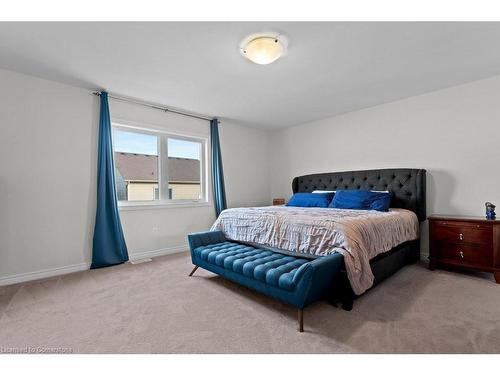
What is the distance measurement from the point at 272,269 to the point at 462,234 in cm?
239

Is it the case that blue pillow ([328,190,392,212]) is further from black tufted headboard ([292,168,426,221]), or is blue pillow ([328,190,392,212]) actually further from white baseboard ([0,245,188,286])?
white baseboard ([0,245,188,286])

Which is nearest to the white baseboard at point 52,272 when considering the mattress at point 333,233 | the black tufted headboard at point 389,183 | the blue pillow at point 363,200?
the mattress at point 333,233

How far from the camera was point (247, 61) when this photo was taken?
253 cm

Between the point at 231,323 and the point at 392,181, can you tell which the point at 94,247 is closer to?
the point at 231,323

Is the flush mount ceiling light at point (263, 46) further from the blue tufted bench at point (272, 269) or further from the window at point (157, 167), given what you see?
the window at point (157, 167)

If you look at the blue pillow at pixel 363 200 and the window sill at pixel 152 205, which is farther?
the window sill at pixel 152 205

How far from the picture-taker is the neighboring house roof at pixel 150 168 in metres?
3.71

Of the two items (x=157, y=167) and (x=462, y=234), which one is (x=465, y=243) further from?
(x=157, y=167)

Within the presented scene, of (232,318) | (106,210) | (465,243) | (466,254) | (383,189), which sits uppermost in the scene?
(383,189)

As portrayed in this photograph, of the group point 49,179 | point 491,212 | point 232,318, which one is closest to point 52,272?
point 49,179

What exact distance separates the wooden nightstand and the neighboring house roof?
3.69 m

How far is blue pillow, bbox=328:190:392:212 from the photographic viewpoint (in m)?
3.24

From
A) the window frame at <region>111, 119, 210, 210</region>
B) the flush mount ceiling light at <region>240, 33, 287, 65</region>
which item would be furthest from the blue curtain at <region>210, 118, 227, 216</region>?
the flush mount ceiling light at <region>240, 33, 287, 65</region>

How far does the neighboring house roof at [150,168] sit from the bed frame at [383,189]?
6.73 feet
